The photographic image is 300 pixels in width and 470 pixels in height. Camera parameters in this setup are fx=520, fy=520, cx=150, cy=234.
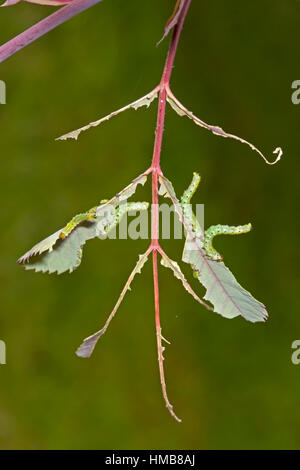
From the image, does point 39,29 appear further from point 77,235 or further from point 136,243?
point 136,243

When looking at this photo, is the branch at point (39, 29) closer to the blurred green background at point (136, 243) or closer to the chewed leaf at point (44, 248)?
the chewed leaf at point (44, 248)

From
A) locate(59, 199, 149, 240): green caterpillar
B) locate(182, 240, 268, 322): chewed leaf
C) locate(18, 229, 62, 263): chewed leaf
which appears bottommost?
locate(182, 240, 268, 322): chewed leaf

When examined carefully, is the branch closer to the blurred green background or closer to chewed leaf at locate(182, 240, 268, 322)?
chewed leaf at locate(182, 240, 268, 322)

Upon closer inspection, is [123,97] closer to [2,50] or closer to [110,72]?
[110,72]

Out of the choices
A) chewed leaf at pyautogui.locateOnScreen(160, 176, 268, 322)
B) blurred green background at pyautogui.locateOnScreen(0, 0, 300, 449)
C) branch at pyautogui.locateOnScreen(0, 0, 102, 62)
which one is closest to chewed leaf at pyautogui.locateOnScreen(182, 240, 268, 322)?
chewed leaf at pyautogui.locateOnScreen(160, 176, 268, 322)

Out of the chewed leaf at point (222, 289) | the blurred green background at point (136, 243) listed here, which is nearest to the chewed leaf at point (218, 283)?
the chewed leaf at point (222, 289)
